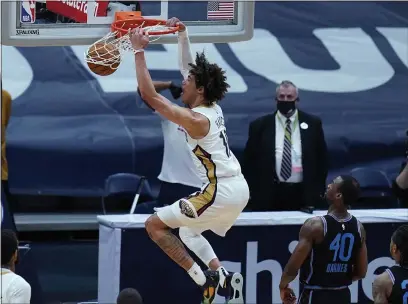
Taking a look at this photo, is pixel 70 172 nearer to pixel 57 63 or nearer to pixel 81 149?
pixel 81 149

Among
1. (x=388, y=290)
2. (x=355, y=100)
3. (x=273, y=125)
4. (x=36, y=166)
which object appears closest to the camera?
(x=388, y=290)

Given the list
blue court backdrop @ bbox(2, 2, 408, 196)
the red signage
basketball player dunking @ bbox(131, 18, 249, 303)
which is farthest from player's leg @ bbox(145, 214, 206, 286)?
blue court backdrop @ bbox(2, 2, 408, 196)

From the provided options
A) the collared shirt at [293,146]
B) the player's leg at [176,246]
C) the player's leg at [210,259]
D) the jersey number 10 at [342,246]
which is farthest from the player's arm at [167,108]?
the collared shirt at [293,146]

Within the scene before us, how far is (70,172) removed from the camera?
40.8 feet

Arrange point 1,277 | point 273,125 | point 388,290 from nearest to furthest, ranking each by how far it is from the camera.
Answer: point 1,277 → point 388,290 → point 273,125

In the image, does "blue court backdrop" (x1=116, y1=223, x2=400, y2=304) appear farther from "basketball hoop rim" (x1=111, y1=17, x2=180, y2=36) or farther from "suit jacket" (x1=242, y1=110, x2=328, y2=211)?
"basketball hoop rim" (x1=111, y1=17, x2=180, y2=36)

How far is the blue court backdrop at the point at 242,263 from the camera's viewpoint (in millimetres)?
9578

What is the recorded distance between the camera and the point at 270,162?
10766 mm

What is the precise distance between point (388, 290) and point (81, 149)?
5.42 metres

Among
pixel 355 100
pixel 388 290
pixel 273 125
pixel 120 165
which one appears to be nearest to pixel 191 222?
pixel 388 290

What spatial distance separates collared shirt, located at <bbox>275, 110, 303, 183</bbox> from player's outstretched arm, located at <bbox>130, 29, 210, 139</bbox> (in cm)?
300

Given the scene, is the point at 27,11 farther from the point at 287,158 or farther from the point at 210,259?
the point at 287,158

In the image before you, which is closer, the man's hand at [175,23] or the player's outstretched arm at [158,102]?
the player's outstretched arm at [158,102]

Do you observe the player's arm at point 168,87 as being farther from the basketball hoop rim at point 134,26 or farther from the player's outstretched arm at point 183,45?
the basketball hoop rim at point 134,26
